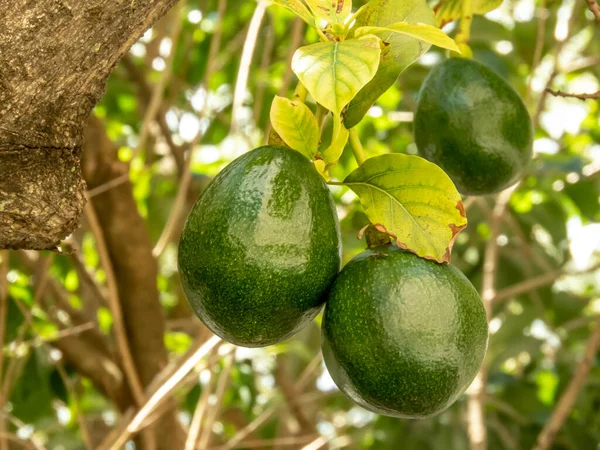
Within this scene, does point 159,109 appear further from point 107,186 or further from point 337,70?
point 337,70

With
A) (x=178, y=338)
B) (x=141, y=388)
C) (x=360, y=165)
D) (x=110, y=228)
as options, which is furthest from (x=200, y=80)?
(x=360, y=165)

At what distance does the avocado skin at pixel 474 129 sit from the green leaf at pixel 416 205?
1.00 ft

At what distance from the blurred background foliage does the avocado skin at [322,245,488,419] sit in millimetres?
874

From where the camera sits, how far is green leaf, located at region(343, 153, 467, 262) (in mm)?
845

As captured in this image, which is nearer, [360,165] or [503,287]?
[360,165]

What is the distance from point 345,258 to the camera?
1877 millimetres

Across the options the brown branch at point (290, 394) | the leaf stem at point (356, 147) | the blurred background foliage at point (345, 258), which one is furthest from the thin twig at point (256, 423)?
the leaf stem at point (356, 147)

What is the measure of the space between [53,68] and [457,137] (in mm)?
635

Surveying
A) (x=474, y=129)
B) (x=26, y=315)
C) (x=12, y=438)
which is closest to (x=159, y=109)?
(x=26, y=315)

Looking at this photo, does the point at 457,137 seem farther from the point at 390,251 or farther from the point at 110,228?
the point at 110,228

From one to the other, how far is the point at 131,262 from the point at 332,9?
3.85 feet

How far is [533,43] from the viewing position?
2.52 m

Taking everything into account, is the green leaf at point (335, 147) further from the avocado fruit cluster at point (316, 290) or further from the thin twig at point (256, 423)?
the thin twig at point (256, 423)

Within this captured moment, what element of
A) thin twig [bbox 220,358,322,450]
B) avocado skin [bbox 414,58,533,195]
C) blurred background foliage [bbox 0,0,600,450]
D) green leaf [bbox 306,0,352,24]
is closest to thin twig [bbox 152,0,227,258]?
blurred background foliage [bbox 0,0,600,450]
